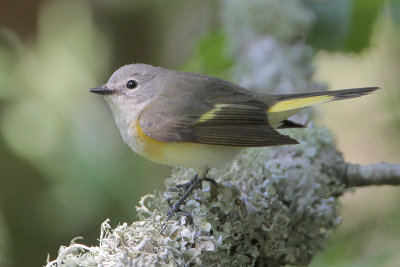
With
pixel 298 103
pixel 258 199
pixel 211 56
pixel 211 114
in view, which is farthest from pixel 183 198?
pixel 211 56

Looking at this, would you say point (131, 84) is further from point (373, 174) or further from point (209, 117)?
point (373, 174)

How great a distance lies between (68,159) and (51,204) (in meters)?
0.37

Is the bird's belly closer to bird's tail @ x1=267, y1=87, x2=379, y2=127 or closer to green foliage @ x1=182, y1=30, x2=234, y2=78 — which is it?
bird's tail @ x1=267, y1=87, x2=379, y2=127

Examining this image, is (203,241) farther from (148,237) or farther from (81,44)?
(81,44)

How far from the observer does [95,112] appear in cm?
388

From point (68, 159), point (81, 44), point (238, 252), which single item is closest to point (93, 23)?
point (81, 44)

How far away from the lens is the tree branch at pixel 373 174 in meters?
2.47

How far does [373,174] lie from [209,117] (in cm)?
94

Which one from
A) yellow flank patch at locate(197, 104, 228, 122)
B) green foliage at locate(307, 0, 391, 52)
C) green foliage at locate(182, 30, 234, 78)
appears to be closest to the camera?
yellow flank patch at locate(197, 104, 228, 122)

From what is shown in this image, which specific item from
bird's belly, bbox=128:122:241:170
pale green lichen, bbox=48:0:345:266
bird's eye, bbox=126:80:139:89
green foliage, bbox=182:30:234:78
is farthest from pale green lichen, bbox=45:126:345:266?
green foliage, bbox=182:30:234:78

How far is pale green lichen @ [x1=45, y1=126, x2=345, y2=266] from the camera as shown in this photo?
1.71 meters

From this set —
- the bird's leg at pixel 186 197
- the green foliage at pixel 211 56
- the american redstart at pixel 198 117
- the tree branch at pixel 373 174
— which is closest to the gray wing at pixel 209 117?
the american redstart at pixel 198 117

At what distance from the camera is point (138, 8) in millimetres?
4414

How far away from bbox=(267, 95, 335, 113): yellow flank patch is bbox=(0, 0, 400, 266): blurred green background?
69 centimetres
